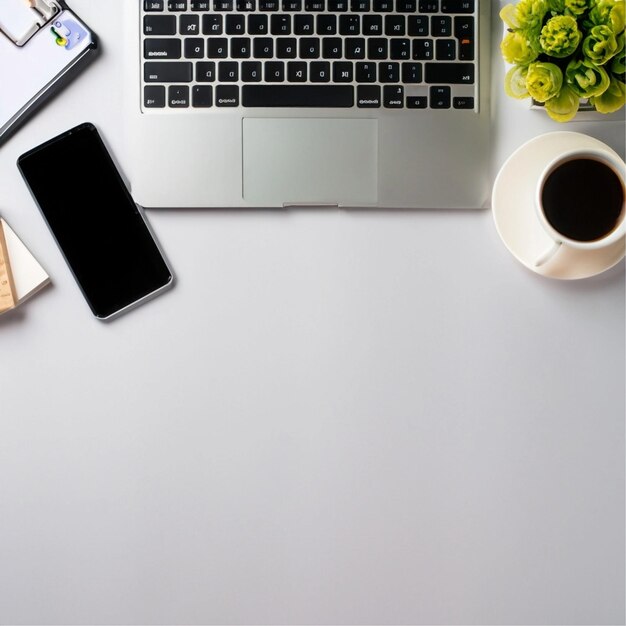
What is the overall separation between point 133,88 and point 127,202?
0.11 metres

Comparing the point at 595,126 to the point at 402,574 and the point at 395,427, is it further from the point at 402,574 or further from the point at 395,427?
the point at 402,574

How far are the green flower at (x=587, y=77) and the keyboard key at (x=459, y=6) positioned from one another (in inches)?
5.0

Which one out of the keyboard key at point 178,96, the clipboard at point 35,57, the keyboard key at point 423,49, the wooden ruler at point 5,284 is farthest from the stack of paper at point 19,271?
the keyboard key at point 423,49

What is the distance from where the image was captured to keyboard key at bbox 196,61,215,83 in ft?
1.98

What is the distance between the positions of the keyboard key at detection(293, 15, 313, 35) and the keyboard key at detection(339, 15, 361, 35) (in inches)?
1.1

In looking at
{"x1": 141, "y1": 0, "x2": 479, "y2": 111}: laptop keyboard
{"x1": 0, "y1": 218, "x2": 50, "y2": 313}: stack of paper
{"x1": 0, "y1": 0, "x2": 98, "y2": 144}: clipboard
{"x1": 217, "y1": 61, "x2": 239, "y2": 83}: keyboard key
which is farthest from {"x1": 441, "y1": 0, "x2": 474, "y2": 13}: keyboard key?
{"x1": 0, "y1": 218, "x2": 50, "y2": 313}: stack of paper

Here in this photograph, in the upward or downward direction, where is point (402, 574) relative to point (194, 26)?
downward

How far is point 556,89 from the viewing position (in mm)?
536

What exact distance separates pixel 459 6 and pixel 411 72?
0.26ft

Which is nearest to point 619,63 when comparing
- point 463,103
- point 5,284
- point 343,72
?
point 463,103

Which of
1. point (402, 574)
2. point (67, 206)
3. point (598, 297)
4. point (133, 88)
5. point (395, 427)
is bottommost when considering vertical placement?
point (402, 574)

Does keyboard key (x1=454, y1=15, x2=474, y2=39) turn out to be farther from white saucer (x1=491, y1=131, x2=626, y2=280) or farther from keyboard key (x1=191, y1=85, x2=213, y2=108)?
keyboard key (x1=191, y1=85, x2=213, y2=108)

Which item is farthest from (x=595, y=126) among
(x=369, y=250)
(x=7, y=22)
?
(x=7, y=22)

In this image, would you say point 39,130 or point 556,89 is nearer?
point 556,89
